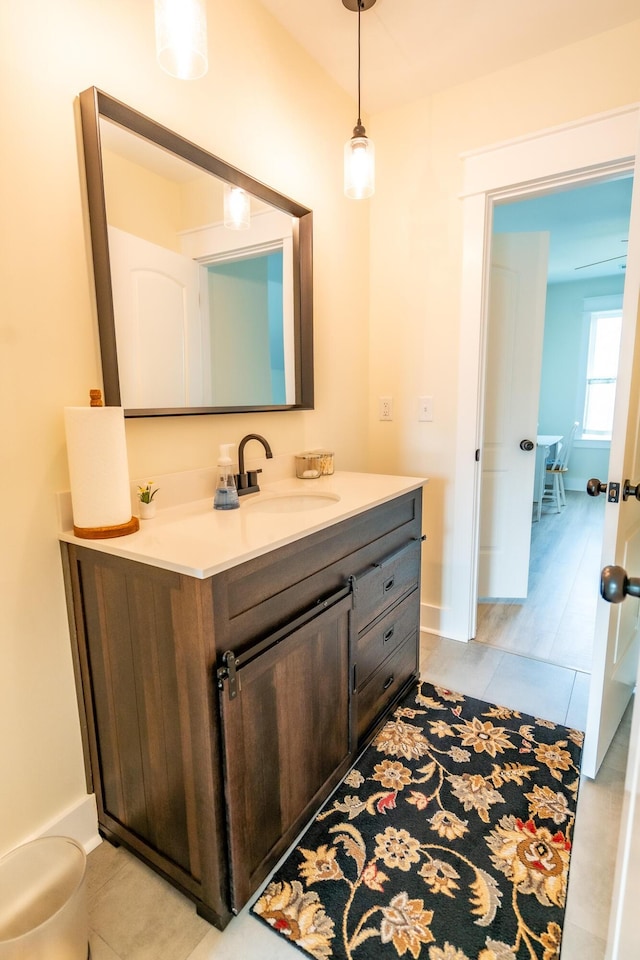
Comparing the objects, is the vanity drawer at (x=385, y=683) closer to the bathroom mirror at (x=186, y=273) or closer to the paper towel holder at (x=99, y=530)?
the paper towel holder at (x=99, y=530)

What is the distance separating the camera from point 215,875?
3.48ft

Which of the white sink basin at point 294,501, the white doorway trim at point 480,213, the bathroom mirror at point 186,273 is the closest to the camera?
the bathroom mirror at point 186,273

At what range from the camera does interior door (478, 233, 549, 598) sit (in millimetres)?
2652

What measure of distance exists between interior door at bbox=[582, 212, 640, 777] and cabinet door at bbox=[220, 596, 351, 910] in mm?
787

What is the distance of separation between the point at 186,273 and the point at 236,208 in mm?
353

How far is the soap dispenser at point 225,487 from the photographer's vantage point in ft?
4.80

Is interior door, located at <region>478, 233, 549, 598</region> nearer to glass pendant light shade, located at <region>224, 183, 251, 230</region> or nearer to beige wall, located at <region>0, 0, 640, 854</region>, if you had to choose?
beige wall, located at <region>0, 0, 640, 854</region>

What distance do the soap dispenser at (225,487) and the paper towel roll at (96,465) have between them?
346 mm

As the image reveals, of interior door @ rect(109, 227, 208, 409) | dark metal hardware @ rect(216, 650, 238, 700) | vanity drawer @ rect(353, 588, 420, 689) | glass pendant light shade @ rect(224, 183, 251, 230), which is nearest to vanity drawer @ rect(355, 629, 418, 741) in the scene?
vanity drawer @ rect(353, 588, 420, 689)

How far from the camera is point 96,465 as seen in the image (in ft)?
3.65

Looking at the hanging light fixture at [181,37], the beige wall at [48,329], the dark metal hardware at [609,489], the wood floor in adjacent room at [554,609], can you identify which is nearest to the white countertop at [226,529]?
the beige wall at [48,329]

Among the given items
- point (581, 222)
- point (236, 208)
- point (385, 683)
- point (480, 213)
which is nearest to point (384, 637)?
point (385, 683)

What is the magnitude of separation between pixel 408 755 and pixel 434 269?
2063mm

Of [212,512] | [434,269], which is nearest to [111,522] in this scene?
[212,512]
